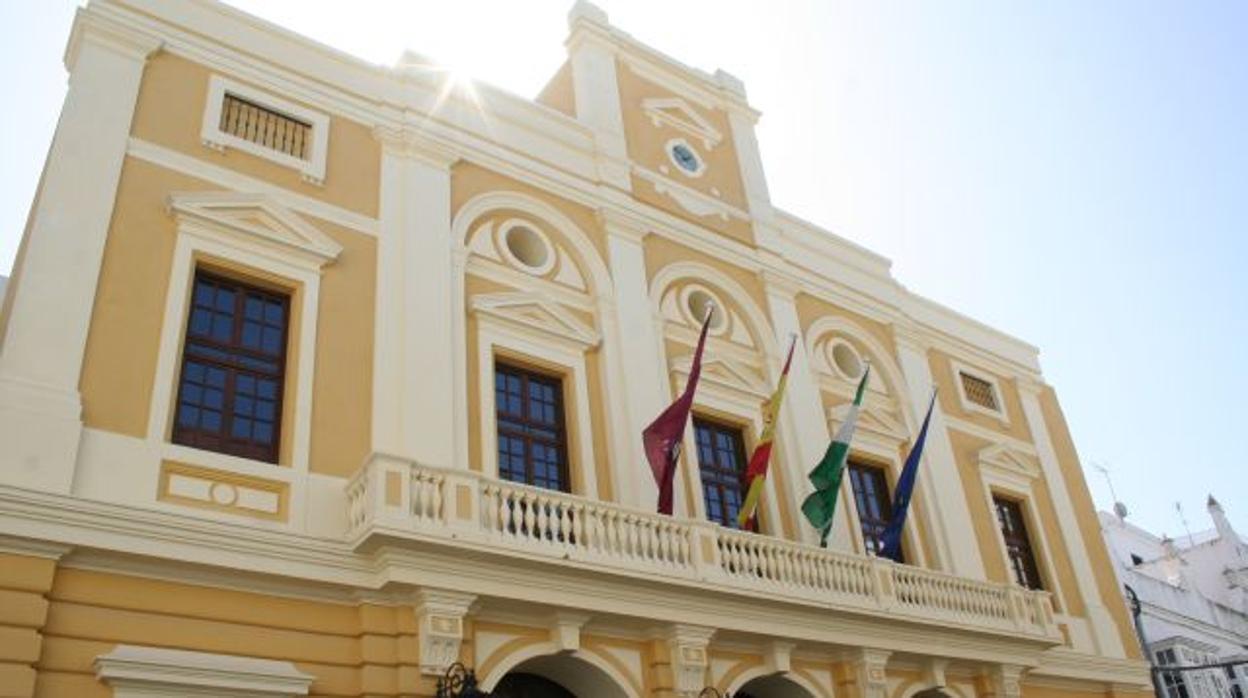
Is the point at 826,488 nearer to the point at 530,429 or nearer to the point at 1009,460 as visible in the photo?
the point at 530,429

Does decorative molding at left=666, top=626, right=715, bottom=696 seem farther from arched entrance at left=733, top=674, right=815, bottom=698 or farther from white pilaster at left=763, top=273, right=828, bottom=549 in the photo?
white pilaster at left=763, top=273, right=828, bottom=549

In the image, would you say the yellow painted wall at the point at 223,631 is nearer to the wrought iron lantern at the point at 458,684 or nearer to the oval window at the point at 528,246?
the wrought iron lantern at the point at 458,684

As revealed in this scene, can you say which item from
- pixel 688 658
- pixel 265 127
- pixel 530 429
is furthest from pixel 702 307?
pixel 265 127

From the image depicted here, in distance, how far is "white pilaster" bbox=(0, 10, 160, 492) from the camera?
965 cm

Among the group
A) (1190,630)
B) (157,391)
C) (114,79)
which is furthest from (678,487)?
(1190,630)

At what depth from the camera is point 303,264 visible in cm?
1235

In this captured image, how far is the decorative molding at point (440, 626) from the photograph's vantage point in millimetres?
10398

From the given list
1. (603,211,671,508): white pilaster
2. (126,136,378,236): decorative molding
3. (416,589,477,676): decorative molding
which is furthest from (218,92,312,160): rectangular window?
(416,589,477,676): decorative molding

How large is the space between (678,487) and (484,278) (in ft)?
12.2

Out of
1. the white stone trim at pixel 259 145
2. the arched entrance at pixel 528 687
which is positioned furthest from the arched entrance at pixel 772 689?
the white stone trim at pixel 259 145

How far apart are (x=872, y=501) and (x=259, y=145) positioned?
35.4 ft

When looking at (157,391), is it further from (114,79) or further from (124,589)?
(114,79)

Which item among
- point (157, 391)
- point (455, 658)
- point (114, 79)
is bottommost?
point (455, 658)

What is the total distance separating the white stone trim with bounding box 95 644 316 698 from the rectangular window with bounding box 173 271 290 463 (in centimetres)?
225
